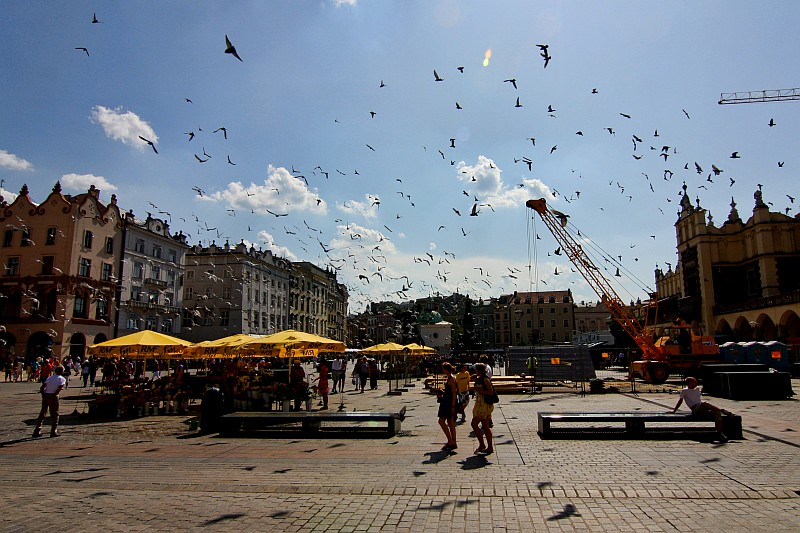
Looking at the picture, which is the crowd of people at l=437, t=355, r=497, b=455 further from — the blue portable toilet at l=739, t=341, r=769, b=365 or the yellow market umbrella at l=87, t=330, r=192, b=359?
the blue portable toilet at l=739, t=341, r=769, b=365

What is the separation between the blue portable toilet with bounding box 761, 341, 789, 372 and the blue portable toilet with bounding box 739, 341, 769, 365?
230 millimetres

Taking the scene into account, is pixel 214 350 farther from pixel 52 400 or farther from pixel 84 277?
pixel 84 277

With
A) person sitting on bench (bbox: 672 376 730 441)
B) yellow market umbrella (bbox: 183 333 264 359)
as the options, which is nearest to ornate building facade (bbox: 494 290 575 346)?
yellow market umbrella (bbox: 183 333 264 359)

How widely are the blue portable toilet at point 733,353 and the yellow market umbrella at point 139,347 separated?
124 ft

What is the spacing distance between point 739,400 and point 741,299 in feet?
179

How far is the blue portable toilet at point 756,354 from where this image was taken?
36.1 m

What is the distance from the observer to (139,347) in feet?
60.6

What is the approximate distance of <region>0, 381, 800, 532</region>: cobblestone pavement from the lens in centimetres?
651

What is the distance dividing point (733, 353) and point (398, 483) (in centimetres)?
3940

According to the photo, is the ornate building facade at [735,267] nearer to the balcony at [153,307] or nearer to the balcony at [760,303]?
the balcony at [760,303]

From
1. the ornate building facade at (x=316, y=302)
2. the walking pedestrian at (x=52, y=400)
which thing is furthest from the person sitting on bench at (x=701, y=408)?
the ornate building facade at (x=316, y=302)

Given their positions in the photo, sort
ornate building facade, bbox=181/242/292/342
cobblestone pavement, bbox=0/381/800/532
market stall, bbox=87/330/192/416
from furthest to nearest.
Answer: ornate building facade, bbox=181/242/292/342 → market stall, bbox=87/330/192/416 → cobblestone pavement, bbox=0/381/800/532

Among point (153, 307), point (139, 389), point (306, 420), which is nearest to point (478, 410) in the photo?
point (306, 420)

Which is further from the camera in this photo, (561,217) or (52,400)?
(561,217)
